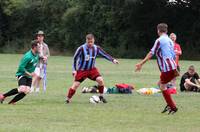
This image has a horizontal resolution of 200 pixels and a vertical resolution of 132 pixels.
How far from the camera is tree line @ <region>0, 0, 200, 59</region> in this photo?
60.3 meters

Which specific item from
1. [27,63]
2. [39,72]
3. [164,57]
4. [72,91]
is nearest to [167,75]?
[164,57]

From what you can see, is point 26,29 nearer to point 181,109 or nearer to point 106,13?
point 106,13

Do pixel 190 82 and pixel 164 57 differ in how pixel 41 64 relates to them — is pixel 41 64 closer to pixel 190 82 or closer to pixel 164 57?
pixel 190 82

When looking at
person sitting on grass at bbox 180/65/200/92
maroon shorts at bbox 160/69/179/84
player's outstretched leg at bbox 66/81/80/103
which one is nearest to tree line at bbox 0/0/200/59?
person sitting on grass at bbox 180/65/200/92

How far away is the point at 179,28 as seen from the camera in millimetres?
→ 60438

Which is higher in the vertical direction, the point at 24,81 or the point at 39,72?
the point at 39,72

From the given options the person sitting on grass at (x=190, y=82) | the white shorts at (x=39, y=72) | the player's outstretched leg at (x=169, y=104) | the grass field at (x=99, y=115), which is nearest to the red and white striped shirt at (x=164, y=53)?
the player's outstretched leg at (x=169, y=104)

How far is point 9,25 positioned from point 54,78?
44.6 metres

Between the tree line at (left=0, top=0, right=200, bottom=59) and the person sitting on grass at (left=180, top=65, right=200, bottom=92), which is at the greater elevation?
the tree line at (left=0, top=0, right=200, bottom=59)

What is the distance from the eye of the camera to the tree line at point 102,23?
60.3 metres

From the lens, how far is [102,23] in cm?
6475

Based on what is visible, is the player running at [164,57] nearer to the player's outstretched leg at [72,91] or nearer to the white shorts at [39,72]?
the player's outstretched leg at [72,91]

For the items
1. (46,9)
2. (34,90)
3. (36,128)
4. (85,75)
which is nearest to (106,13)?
(46,9)

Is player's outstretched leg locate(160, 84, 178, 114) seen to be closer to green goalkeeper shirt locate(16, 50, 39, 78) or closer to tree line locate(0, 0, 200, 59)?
green goalkeeper shirt locate(16, 50, 39, 78)
